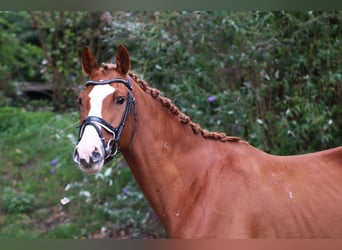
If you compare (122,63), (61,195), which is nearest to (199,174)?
(122,63)

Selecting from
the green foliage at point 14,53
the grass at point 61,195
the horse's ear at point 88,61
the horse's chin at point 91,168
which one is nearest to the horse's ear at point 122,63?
the horse's ear at point 88,61

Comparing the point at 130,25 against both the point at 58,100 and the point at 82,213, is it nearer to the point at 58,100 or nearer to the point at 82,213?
the point at 82,213

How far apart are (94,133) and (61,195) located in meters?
3.81

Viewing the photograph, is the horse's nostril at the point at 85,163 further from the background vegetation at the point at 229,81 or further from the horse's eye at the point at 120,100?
the background vegetation at the point at 229,81

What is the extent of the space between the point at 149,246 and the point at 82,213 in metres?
Answer: 4.96

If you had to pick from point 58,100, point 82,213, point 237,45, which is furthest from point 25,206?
→ point 237,45

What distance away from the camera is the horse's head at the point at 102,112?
2199 millimetres

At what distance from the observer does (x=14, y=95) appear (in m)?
7.76

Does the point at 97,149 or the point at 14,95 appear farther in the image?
the point at 14,95

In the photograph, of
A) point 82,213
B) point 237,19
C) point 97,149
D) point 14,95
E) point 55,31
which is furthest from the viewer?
point 14,95

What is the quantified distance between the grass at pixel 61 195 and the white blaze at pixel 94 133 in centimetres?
230

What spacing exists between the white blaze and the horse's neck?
0.23m

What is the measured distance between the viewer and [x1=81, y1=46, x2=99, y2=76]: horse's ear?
8.34ft

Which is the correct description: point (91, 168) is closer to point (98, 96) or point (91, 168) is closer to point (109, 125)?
point (109, 125)
